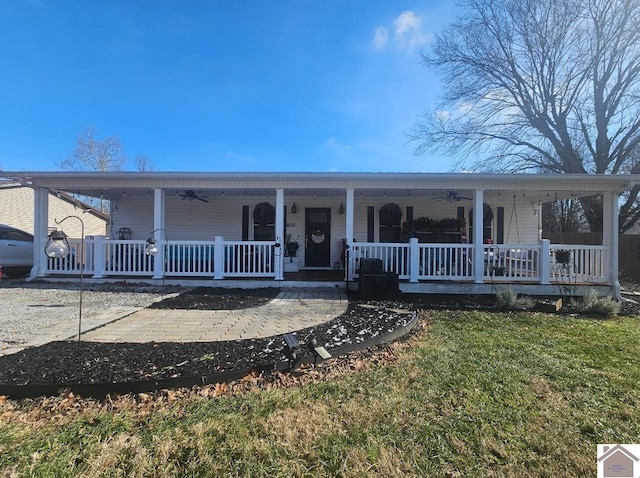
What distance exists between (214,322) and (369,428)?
3178 mm

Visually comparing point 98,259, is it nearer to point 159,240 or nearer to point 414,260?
point 159,240

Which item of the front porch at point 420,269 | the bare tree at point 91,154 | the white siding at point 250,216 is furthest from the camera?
the bare tree at point 91,154

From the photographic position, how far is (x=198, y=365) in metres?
3.14

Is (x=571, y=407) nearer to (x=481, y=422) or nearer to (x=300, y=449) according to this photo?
(x=481, y=422)

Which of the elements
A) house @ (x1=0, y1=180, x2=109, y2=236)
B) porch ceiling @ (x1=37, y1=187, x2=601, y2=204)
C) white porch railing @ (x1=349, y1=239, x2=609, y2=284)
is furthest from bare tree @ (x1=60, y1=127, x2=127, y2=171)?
white porch railing @ (x1=349, y1=239, x2=609, y2=284)

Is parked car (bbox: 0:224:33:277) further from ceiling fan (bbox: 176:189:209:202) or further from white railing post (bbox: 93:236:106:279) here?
ceiling fan (bbox: 176:189:209:202)

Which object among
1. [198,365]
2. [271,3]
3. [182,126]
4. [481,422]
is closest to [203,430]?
[198,365]

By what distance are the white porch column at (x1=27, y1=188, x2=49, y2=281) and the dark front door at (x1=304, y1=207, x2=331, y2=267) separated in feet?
22.9

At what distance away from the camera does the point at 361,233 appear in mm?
11086

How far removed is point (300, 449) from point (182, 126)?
16.9 metres

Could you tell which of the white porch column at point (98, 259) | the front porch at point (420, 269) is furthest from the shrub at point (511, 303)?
the white porch column at point (98, 259)

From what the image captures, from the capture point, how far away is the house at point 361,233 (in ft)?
25.5

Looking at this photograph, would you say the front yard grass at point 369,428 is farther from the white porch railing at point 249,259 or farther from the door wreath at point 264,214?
the door wreath at point 264,214

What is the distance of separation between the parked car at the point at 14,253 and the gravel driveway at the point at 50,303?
2.70m
